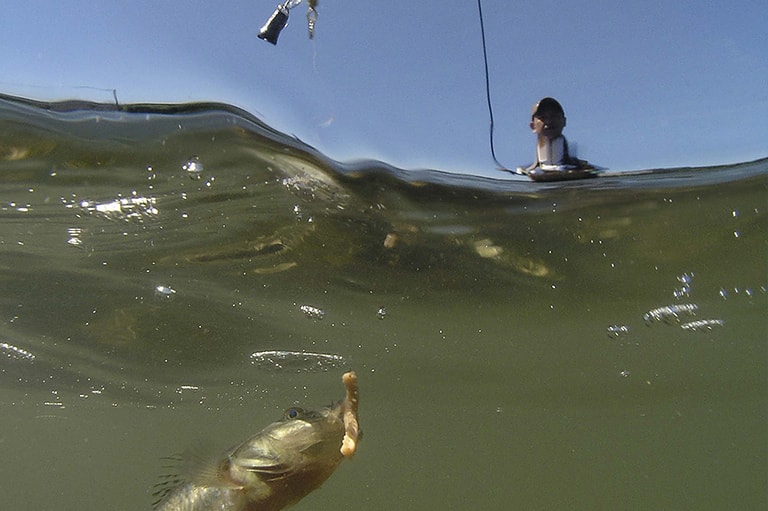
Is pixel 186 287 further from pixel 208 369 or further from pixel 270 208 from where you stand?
pixel 208 369

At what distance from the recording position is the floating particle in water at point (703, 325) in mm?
13602

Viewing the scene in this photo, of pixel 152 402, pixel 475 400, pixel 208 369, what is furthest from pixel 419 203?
pixel 152 402

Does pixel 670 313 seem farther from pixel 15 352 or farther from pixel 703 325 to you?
pixel 15 352

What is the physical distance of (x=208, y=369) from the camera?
16.2 meters

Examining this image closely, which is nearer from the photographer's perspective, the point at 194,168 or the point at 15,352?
the point at 194,168

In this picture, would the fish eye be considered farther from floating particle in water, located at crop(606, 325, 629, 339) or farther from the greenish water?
floating particle in water, located at crop(606, 325, 629, 339)

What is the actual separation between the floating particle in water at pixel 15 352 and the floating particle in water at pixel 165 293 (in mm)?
5603

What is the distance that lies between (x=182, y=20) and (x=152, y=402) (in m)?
18.1

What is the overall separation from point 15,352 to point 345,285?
9.62 meters

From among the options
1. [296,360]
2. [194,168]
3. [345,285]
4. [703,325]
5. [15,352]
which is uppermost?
[194,168]

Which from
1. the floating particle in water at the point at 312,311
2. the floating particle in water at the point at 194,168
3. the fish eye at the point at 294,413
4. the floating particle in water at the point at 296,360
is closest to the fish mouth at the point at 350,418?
the fish eye at the point at 294,413

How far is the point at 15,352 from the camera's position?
Answer: 15266 millimetres

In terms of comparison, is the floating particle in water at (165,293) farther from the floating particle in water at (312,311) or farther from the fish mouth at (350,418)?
the fish mouth at (350,418)

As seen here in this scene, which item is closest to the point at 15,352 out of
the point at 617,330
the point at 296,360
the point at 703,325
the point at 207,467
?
the point at 296,360
